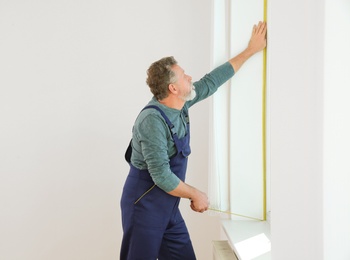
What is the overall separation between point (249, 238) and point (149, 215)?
1.52ft

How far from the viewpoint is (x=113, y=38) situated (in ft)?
8.56

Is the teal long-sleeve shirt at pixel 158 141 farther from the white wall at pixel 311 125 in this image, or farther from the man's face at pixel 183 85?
the white wall at pixel 311 125

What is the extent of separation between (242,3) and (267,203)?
0.94m

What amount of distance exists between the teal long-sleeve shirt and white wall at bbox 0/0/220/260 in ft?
2.33

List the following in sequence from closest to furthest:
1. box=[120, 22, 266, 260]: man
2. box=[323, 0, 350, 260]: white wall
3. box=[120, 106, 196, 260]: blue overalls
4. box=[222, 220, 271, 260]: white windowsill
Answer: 1. box=[323, 0, 350, 260]: white wall
2. box=[222, 220, 271, 260]: white windowsill
3. box=[120, 22, 266, 260]: man
4. box=[120, 106, 196, 260]: blue overalls

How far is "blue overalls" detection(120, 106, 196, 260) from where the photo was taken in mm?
1901

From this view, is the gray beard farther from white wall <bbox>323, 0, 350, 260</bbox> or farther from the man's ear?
white wall <bbox>323, 0, 350, 260</bbox>

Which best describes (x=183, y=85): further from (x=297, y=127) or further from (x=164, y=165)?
(x=297, y=127)

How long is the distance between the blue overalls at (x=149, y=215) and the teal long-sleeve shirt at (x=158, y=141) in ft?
0.14

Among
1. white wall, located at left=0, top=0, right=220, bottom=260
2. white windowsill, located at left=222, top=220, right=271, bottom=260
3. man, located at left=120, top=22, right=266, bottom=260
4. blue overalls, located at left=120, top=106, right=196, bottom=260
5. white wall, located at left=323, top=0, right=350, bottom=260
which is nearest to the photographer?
white wall, located at left=323, top=0, right=350, bottom=260

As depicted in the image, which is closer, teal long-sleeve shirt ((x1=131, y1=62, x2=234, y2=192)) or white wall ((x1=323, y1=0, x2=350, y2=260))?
white wall ((x1=323, y1=0, x2=350, y2=260))

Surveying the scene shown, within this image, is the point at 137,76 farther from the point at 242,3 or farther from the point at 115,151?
the point at 242,3

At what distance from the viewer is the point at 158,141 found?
1762mm

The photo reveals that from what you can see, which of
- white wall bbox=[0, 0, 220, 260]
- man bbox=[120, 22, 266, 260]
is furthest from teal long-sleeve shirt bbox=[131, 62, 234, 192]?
white wall bbox=[0, 0, 220, 260]
